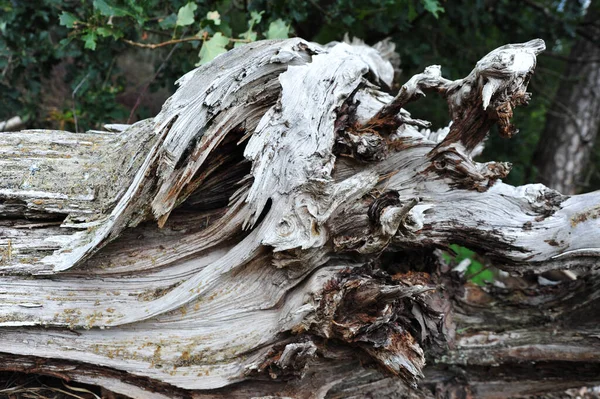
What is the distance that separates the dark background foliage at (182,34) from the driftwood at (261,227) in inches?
43.9

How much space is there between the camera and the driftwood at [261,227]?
8.66ft

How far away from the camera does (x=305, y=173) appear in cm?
262

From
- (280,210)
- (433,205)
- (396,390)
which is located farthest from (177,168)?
(396,390)

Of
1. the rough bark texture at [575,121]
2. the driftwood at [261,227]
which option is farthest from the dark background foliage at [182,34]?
the driftwood at [261,227]

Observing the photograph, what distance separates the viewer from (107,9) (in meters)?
3.58

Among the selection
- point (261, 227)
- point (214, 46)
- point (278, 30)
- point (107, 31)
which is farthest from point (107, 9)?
point (261, 227)

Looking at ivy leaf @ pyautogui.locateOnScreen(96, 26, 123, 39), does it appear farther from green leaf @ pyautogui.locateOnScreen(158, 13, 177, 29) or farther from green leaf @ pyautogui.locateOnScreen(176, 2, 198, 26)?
green leaf @ pyautogui.locateOnScreen(176, 2, 198, 26)

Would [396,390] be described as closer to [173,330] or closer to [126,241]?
[173,330]

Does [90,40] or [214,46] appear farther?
[214,46]

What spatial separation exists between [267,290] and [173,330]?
1.81 feet

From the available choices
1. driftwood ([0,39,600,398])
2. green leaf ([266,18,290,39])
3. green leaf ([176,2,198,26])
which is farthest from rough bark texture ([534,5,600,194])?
green leaf ([176,2,198,26])

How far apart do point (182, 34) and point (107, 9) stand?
0.82 meters

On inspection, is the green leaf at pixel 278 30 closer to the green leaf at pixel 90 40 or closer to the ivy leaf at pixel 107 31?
the ivy leaf at pixel 107 31

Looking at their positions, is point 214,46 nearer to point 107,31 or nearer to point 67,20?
point 107,31
